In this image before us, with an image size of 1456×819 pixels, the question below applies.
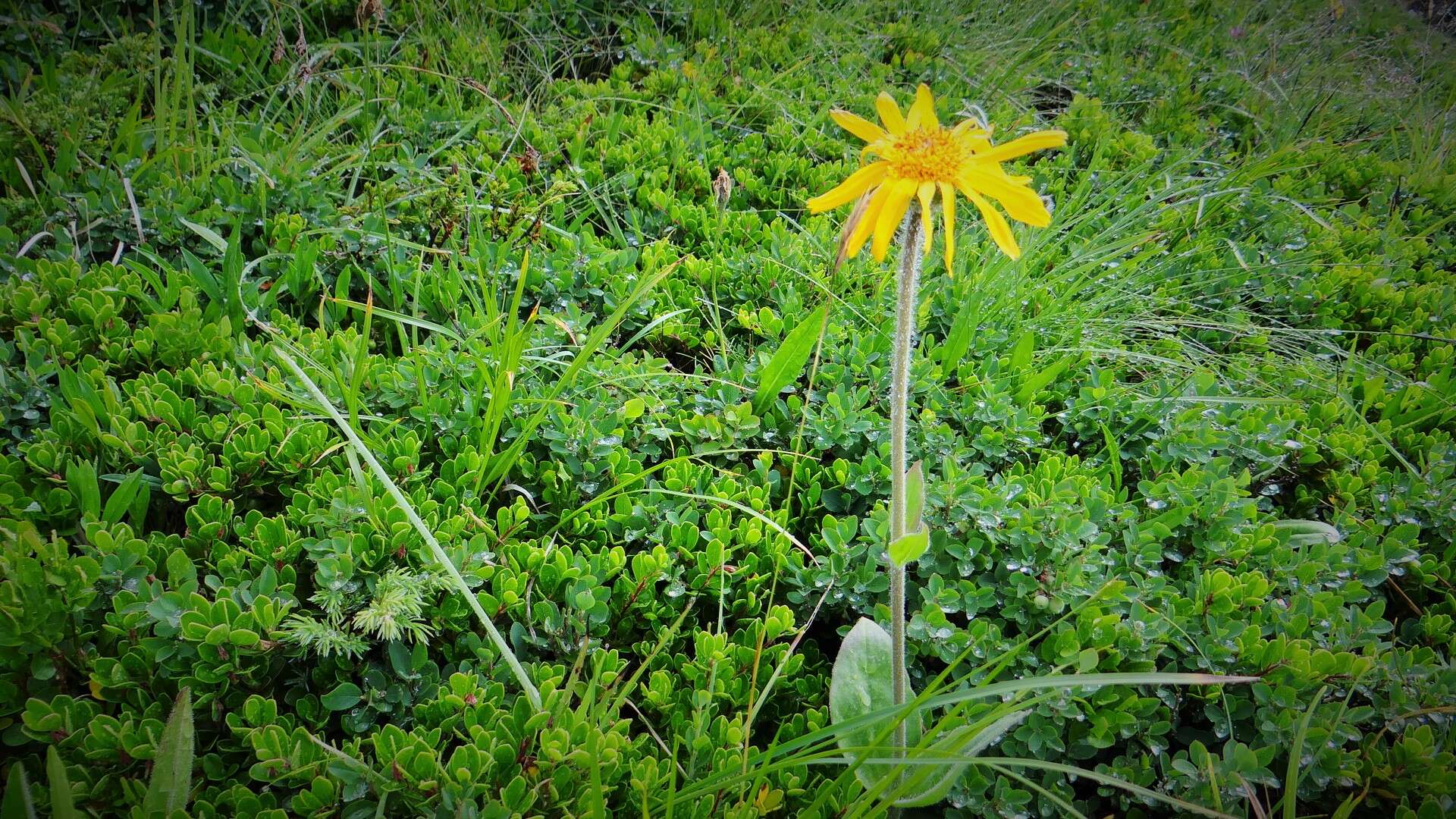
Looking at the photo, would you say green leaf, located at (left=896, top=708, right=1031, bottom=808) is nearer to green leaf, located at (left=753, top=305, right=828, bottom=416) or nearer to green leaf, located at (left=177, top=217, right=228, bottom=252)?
green leaf, located at (left=753, top=305, right=828, bottom=416)

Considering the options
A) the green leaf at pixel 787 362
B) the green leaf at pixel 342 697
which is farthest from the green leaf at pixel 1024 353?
the green leaf at pixel 342 697

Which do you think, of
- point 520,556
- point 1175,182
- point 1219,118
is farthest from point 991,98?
point 520,556

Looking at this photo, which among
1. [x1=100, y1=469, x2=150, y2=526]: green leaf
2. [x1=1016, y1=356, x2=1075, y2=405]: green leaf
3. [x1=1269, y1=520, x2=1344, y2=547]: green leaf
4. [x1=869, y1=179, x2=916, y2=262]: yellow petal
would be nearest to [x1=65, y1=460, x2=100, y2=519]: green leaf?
[x1=100, y1=469, x2=150, y2=526]: green leaf

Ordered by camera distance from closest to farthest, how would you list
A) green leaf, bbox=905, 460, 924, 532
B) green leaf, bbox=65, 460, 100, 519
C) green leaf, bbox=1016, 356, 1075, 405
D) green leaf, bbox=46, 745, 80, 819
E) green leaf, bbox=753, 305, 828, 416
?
green leaf, bbox=46, 745, 80, 819 → green leaf, bbox=905, 460, 924, 532 → green leaf, bbox=65, 460, 100, 519 → green leaf, bbox=753, 305, 828, 416 → green leaf, bbox=1016, 356, 1075, 405

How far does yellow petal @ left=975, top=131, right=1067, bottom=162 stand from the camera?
120cm

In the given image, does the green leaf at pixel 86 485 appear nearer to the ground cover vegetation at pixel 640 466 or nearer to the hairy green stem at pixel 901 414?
the ground cover vegetation at pixel 640 466

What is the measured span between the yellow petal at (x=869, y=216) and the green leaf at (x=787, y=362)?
0.77 metres

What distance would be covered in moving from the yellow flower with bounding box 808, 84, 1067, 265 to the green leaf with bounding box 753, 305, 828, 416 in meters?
0.78

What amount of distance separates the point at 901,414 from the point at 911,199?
0.34 meters

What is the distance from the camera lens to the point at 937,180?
1.21 metres

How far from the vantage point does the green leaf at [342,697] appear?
1353mm

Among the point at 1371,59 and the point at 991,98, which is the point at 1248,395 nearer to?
the point at 991,98

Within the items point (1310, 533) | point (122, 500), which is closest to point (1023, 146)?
point (1310, 533)

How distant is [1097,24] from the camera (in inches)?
204
